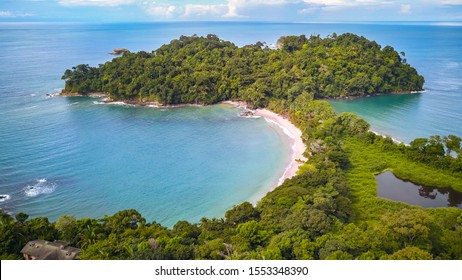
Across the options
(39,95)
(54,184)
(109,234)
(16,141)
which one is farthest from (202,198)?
(39,95)

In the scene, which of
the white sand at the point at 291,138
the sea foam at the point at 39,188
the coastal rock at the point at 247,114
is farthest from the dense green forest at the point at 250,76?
the sea foam at the point at 39,188

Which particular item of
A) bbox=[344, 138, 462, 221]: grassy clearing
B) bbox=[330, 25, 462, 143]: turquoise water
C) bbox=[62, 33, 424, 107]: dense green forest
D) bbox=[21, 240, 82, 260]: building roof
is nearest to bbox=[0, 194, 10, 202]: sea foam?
bbox=[21, 240, 82, 260]: building roof

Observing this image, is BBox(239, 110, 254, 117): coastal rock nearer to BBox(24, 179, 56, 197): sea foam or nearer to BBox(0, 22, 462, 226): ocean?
BBox(0, 22, 462, 226): ocean

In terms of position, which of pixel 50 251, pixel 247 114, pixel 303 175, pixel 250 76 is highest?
pixel 250 76

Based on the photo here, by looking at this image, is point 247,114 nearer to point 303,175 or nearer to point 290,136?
point 290,136

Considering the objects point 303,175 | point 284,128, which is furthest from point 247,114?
point 303,175

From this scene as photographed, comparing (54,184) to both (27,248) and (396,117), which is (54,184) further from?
(396,117)
